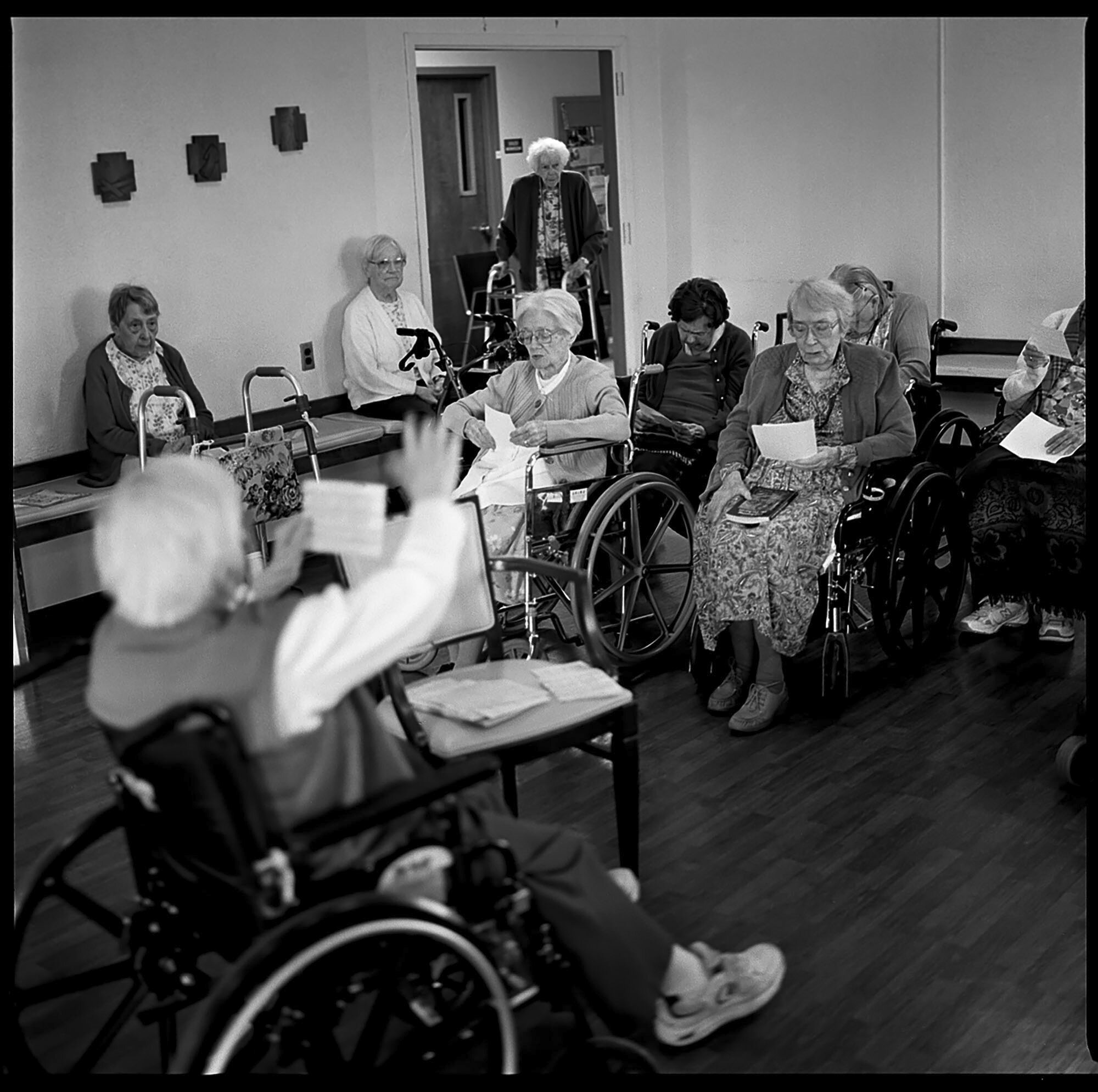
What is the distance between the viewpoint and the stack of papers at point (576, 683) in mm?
2787

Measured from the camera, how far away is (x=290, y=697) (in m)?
1.94

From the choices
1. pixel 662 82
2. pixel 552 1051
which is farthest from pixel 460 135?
pixel 552 1051

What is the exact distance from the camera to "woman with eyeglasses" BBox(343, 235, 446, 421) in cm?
597

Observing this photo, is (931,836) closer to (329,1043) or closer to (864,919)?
(864,919)

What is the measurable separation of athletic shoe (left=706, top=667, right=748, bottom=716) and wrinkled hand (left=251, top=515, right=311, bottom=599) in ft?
6.53

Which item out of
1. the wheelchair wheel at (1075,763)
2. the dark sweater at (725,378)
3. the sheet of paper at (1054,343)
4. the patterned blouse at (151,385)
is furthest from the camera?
the dark sweater at (725,378)

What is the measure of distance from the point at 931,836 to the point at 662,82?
5166 millimetres

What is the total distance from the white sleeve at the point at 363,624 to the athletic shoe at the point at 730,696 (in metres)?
2.05

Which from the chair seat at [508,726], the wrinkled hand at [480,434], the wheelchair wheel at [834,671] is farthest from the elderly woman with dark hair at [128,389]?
the chair seat at [508,726]

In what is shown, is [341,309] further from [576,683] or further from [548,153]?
[576,683]

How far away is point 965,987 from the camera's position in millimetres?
2676

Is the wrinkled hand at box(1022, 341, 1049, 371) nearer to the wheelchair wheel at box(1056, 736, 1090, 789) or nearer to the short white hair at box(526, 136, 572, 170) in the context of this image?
the wheelchair wheel at box(1056, 736, 1090, 789)

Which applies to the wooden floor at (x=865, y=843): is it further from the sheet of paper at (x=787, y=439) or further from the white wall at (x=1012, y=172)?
the white wall at (x=1012, y=172)

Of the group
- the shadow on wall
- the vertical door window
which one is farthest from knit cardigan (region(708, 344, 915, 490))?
the vertical door window
